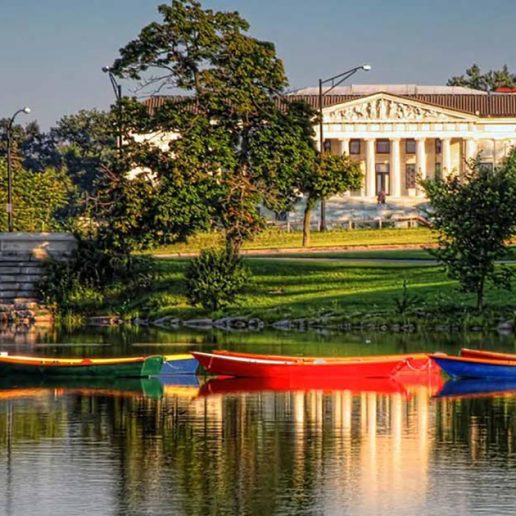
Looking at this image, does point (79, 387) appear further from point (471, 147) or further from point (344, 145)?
point (471, 147)

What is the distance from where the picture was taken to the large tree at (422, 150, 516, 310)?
69750mm

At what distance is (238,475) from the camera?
32.2m

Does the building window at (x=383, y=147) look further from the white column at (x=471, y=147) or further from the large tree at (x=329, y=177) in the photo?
the large tree at (x=329, y=177)

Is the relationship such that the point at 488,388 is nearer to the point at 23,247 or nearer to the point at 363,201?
the point at 23,247

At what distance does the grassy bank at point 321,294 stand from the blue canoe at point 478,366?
2128cm

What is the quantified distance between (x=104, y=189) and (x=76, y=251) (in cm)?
313

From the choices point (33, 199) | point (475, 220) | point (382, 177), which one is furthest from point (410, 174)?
point (475, 220)

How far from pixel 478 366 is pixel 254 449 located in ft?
47.1

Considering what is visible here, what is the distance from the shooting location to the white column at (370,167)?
171250mm

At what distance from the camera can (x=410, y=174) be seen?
6924 inches

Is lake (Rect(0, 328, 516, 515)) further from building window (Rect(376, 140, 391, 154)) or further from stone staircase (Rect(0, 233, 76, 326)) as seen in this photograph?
building window (Rect(376, 140, 391, 154))

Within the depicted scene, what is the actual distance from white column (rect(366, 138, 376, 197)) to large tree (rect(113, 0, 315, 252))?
8438cm

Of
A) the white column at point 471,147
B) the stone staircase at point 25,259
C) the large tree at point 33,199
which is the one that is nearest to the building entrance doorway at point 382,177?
the white column at point 471,147

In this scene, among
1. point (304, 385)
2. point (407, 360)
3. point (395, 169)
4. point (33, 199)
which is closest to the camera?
point (304, 385)
